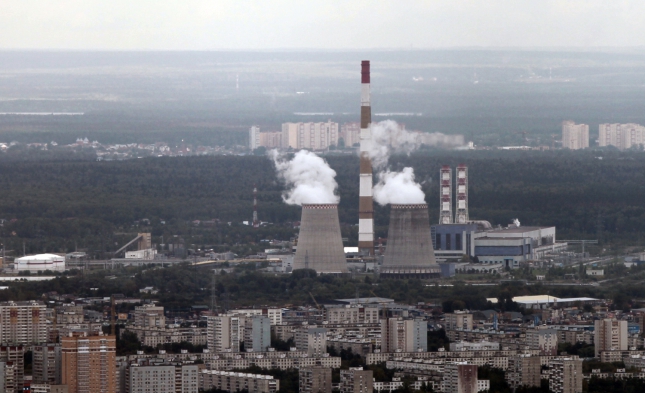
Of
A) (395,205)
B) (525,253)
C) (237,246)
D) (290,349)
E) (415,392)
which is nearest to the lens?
(415,392)

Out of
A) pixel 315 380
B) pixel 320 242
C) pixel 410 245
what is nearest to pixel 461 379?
pixel 315 380

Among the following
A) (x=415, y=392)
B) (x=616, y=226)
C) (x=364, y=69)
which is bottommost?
(x=415, y=392)

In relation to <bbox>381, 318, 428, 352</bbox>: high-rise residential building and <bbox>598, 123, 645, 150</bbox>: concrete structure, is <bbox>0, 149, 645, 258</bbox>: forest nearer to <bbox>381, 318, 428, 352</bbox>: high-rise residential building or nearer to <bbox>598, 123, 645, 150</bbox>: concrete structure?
<bbox>598, 123, 645, 150</bbox>: concrete structure

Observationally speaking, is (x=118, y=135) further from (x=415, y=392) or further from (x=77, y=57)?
(x=415, y=392)

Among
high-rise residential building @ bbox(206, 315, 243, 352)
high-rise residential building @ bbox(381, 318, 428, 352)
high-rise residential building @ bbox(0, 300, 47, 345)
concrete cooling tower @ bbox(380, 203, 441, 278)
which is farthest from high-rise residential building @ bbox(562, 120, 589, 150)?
high-rise residential building @ bbox(0, 300, 47, 345)

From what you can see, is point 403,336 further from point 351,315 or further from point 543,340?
point 351,315

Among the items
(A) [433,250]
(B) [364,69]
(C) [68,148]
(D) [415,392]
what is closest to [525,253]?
(A) [433,250]
